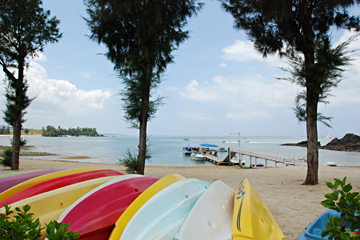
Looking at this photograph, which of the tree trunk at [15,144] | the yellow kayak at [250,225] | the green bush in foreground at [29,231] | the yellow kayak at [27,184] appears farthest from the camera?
the tree trunk at [15,144]

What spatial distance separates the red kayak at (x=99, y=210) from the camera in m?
1.87

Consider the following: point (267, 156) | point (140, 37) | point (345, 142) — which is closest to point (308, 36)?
point (140, 37)

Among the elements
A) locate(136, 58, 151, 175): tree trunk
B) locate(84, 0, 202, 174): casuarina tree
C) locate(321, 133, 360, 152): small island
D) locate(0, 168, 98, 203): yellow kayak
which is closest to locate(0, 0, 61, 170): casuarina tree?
locate(84, 0, 202, 174): casuarina tree

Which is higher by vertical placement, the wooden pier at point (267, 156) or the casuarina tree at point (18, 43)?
the casuarina tree at point (18, 43)

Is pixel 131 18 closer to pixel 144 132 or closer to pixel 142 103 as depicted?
pixel 142 103

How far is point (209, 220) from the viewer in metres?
1.83

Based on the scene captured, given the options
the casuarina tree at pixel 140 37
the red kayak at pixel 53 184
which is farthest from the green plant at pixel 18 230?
the casuarina tree at pixel 140 37

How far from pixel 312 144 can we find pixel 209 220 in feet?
22.5

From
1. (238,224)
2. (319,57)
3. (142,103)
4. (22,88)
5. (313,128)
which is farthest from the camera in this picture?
(22,88)

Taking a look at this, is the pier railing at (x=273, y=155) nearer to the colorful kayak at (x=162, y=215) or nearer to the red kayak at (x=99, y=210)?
the colorful kayak at (x=162, y=215)

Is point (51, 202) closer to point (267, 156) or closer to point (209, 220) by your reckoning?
point (209, 220)

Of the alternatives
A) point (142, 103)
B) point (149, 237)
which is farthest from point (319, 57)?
point (149, 237)

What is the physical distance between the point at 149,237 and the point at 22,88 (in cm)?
1009

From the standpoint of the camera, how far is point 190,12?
8078 millimetres
